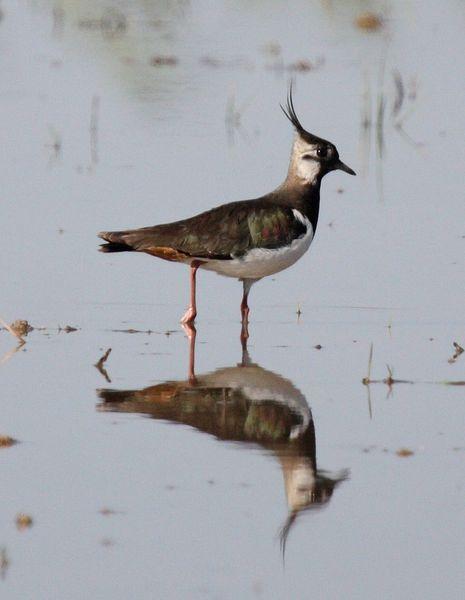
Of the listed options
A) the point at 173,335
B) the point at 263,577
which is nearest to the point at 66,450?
the point at 263,577

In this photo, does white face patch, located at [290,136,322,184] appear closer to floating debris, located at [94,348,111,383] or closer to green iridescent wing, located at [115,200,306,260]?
green iridescent wing, located at [115,200,306,260]

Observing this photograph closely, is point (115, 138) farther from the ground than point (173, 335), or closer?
farther from the ground

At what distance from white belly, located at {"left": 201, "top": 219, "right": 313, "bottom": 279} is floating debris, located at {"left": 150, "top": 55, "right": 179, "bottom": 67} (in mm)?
8692

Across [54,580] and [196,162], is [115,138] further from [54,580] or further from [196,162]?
[54,580]

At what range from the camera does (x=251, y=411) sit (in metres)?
7.40

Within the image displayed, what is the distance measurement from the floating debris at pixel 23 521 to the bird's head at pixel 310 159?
4528mm

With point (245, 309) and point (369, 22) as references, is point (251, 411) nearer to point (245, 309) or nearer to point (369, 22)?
point (245, 309)

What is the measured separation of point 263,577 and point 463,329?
3853 mm

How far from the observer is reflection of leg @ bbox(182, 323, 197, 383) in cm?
810

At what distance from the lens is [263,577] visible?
18.2 ft

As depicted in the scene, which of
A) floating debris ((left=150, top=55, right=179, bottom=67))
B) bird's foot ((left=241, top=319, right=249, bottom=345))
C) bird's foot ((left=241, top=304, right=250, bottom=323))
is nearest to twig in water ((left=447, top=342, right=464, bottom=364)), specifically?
bird's foot ((left=241, top=319, right=249, bottom=345))

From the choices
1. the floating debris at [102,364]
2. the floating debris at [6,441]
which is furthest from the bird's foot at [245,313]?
the floating debris at [6,441]

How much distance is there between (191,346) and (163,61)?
32.1 ft

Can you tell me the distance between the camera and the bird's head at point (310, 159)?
10055mm
